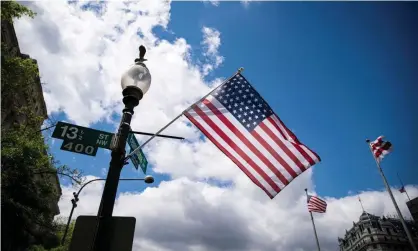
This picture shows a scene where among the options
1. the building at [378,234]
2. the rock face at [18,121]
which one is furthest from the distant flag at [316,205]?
the building at [378,234]

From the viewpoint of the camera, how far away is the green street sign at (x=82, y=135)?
16.4 ft

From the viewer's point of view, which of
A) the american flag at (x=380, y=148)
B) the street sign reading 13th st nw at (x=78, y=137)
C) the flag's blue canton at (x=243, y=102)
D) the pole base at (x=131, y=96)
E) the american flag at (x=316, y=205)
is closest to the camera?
the pole base at (x=131, y=96)

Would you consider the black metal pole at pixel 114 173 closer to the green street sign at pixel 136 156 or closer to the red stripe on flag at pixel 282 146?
the green street sign at pixel 136 156

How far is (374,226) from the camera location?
95.2 metres

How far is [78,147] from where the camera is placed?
5191 mm

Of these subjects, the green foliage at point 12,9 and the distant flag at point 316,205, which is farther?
the distant flag at point 316,205

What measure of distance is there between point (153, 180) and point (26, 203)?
28.3 ft

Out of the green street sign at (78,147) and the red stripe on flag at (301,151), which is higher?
the red stripe on flag at (301,151)

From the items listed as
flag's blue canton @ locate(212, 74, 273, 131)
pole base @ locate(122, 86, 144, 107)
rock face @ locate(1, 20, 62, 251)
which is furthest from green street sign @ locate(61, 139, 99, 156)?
rock face @ locate(1, 20, 62, 251)

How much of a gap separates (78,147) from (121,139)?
1.35m

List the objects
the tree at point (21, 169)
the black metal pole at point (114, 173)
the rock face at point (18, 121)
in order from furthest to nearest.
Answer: the rock face at point (18, 121), the tree at point (21, 169), the black metal pole at point (114, 173)

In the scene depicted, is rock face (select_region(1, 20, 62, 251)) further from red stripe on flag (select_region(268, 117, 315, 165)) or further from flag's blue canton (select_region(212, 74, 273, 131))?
red stripe on flag (select_region(268, 117, 315, 165))

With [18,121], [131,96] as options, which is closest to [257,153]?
[131,96]

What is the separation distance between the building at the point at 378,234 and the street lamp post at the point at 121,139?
108850 mm
